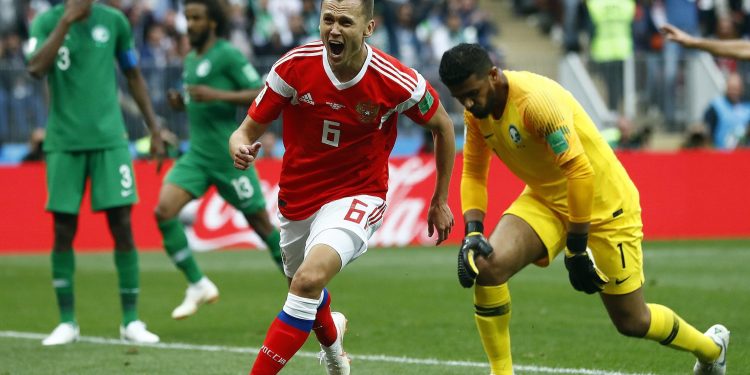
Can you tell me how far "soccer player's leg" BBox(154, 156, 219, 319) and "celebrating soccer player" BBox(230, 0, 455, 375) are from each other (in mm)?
3334

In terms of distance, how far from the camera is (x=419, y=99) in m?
7.21

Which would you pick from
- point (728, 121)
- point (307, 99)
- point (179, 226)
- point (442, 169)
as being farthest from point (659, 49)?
point (307, 99)

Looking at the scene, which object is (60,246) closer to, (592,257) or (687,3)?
(592,257)

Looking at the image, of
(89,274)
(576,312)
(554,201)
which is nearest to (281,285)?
(89,274)

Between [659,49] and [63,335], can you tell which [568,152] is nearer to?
[63,335]

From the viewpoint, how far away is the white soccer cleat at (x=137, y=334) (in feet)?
31.5

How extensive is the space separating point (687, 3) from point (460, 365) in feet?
61.0

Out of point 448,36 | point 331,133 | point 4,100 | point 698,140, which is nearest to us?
point 331,133

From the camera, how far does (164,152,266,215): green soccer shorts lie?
430 inches

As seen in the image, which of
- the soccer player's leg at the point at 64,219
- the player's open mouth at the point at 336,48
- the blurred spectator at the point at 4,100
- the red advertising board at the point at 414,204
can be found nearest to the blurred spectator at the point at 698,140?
the red advertising board at the point at 414,204

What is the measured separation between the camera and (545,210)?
7777mm

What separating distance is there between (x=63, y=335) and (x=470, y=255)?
3.62 m

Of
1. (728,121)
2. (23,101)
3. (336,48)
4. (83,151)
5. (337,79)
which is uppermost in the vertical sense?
(336,48)

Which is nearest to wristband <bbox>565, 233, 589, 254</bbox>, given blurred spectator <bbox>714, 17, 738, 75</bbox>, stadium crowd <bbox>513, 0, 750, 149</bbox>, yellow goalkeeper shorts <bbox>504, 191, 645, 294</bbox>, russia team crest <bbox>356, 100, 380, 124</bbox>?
yellow goalkeeper shorts <bbox>504, 191, 645, 294</bbox>
